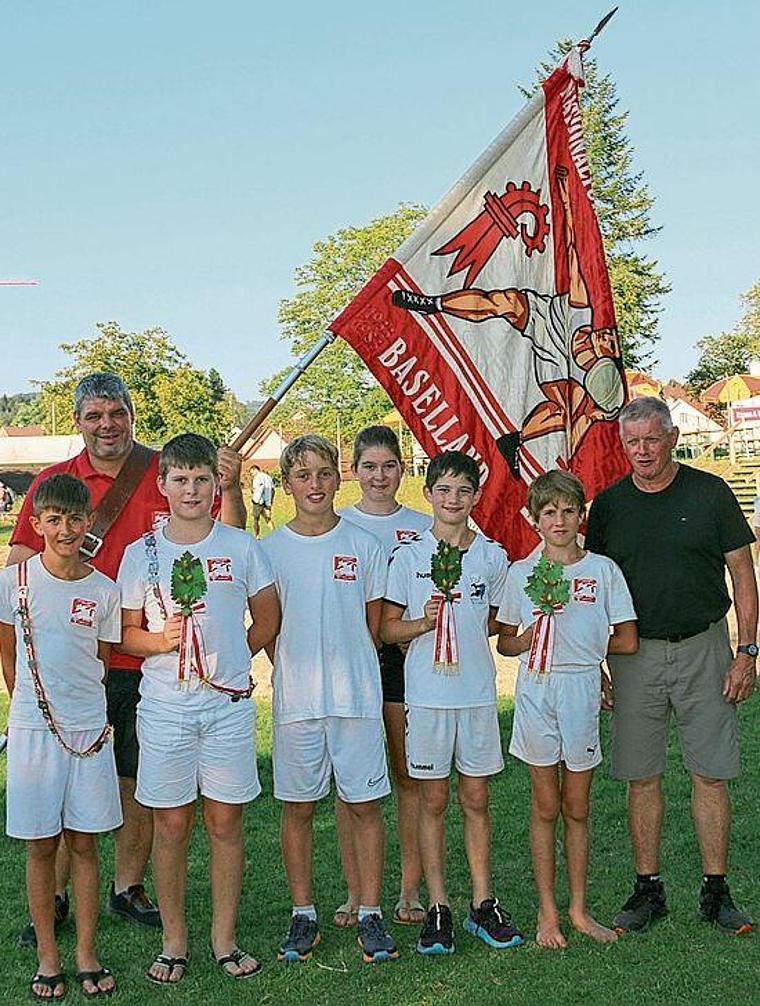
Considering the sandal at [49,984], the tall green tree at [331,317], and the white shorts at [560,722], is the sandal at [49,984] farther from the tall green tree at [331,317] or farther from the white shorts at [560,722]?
the tall green tree at [331,317]

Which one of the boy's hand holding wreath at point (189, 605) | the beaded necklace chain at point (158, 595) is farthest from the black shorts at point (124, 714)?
the boy's hand holding wreath at point (189, 605)

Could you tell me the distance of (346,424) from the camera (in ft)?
183

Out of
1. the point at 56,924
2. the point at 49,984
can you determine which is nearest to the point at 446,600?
the point at 49,984

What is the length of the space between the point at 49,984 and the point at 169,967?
0.43 meters

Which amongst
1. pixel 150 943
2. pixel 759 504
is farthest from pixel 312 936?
pixel 759 504

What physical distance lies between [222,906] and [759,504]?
17.2 ft

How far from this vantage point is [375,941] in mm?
4562

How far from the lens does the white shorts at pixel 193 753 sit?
4344mm

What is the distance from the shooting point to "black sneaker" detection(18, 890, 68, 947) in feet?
15.9

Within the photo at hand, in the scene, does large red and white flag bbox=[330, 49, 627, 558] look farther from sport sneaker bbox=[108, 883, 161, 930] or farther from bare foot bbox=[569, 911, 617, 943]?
sport sneaker bbox=[108, 883, 161, 930]

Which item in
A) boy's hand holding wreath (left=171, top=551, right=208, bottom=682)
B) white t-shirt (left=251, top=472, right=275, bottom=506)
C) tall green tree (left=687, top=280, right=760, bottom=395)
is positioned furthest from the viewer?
tall green tree (left=687, top=280, right=760, bottom=395)

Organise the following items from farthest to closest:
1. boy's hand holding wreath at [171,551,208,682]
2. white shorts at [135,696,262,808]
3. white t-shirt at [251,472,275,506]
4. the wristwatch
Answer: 1. white t-shirt at [251,472,275,506]
2. the wristwatch
3. white shorts at [135,696,262,808]
4. boy's hand holding wreath at [171,551,208,682]

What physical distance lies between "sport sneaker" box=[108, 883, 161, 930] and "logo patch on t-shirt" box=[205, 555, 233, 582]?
161cm

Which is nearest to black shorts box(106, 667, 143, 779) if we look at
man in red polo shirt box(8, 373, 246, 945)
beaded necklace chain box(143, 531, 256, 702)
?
man in red polo shirt box(8, 373, 246, 945)
